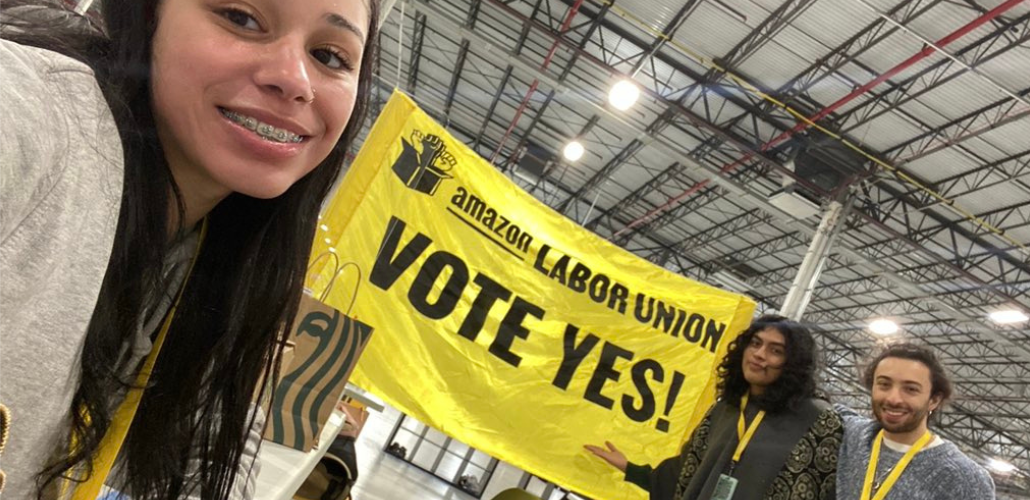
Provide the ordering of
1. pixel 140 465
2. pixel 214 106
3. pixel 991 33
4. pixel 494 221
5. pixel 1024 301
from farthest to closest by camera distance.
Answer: pixel 1024 301
pixel 991 33
pixel 494 221
pixel 140 465
pixel 214 106

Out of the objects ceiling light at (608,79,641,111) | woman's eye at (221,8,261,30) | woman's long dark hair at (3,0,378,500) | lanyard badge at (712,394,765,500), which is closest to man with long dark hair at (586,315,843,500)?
lanyard badge at (712,394,765,500)

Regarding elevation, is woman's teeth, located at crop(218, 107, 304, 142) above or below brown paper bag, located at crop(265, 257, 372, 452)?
above

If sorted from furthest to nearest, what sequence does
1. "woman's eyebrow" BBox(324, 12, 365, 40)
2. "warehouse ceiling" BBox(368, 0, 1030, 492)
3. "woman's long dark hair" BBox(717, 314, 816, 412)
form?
1. "warehouse ceiling" BBox(368, 0, 1030, 492)
2. "woman's long dark hair" BBox(717, 314, 816, 412)
3. "woman's eyebrow" BBox(324, 12, 365, 40)

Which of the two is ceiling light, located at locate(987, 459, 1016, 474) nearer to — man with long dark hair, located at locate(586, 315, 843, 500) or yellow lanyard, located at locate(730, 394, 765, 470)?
man with long dark hair, located at locate(586, 315, 843, 500)

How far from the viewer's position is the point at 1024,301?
11133 mm

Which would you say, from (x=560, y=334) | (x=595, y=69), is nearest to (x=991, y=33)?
(x=595, y=69)

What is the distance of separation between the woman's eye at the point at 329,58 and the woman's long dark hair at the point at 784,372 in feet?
7.29

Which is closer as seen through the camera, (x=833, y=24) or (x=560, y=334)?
(x=560, y=334)

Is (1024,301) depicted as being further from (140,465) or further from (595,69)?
(140,465)

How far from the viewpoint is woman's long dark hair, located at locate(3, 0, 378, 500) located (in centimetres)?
59

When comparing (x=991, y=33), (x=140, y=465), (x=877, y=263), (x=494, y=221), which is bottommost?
(x=140, y=465)

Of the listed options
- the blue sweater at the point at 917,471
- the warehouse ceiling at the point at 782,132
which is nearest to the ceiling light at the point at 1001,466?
the warehouse ceiling at the point at 782,132

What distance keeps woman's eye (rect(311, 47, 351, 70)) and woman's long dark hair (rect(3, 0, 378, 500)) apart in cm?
9

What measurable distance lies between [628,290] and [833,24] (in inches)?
221
